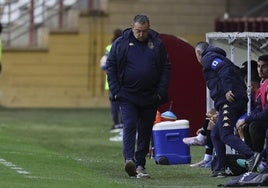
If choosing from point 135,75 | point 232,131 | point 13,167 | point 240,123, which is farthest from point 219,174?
point 13,167

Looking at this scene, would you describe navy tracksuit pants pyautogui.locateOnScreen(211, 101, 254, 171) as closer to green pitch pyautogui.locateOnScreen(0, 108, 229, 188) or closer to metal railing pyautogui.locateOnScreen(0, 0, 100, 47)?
green pitch pyautogui.locateOnScreen(0, 108, 229, 188)

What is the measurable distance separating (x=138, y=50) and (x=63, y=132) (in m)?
9.31

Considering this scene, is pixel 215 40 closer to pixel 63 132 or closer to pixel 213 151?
pixel 213 151

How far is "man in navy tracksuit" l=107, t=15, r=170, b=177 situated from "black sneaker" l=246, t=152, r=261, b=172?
1360 mm

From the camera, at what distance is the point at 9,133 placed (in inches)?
888

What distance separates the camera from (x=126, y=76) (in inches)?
584

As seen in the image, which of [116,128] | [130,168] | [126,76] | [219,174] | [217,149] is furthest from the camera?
[116,128]

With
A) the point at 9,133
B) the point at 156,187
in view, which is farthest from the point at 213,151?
the point at 9,133

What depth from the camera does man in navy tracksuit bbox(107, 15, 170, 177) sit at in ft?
48.5

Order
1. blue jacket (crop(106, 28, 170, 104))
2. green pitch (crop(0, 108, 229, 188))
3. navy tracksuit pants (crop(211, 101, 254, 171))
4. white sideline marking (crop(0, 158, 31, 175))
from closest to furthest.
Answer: green pitch (crop(0, 108, 229, 188))
white sideline marking (crop(0, 158, 31, 175))
navy tracksuit pants (crop(211, 101, 254, 171))
blue jacket (crop(106, 28, 170, 104))

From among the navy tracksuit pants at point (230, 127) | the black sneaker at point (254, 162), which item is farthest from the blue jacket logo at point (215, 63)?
the black sneaker at point (254, 162)

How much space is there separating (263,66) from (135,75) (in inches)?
64.8

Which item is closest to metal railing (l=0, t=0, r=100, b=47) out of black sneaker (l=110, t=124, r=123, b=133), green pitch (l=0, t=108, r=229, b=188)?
green pitch (l=0, t=108, r=229, b=188)

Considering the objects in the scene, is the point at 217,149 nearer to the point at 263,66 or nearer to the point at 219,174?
the point at 219,174
